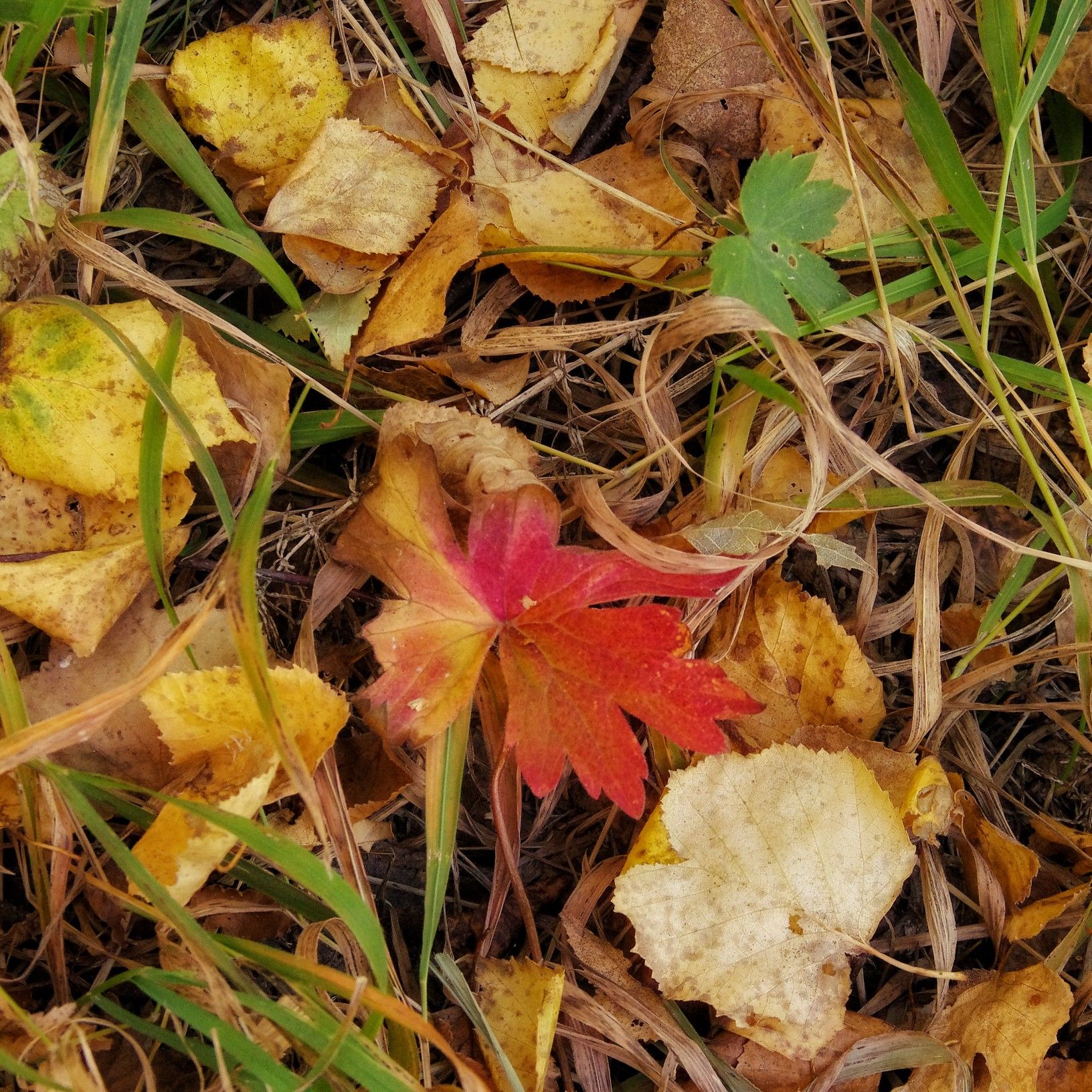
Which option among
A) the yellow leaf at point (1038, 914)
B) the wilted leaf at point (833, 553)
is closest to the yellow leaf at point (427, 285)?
the wilted leaf at point (833, 553)

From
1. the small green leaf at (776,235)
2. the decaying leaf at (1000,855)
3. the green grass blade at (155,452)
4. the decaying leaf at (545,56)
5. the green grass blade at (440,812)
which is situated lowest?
the decaying leaf at (1000,855)

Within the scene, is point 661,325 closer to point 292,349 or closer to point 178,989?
point 292,349

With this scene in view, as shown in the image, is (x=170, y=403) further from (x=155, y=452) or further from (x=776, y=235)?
(x=776, y=235)

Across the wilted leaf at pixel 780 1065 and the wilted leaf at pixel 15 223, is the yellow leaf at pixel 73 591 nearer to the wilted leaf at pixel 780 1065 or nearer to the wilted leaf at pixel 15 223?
the wilted leaf at pixel 15 223

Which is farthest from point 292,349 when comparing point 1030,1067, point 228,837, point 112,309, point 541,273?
point 1030,1067

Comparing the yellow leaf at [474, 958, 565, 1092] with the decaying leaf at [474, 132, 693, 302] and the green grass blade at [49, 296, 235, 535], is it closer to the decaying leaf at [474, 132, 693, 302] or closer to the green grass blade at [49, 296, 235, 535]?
the green grass blade at [49, 296, 235, 535]

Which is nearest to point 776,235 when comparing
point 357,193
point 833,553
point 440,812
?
point 833,553
